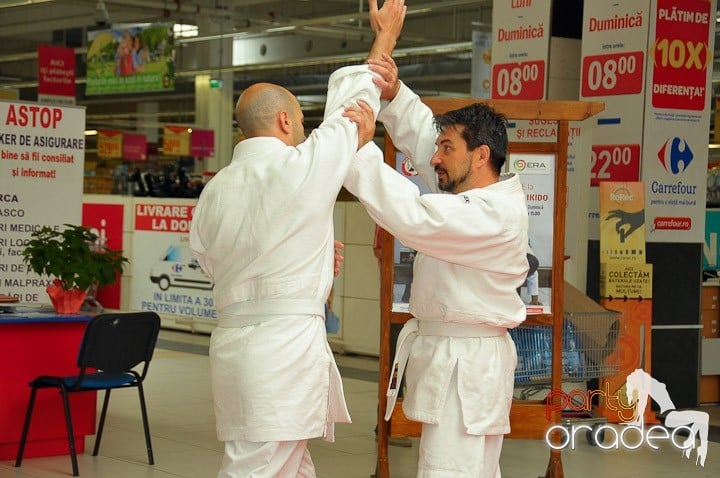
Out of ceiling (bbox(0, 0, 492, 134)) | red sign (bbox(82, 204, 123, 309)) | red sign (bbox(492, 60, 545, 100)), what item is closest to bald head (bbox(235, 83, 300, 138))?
red sign (bbox(492, 60, 545, 100))

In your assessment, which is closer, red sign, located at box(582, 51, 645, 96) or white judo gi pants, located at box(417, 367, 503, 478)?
white judo gi pants, located at box(417, 367, 503, 478)

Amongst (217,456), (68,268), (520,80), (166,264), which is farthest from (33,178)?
(166,264)

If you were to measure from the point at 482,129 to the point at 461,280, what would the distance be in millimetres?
456

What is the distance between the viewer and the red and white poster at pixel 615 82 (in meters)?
8.32

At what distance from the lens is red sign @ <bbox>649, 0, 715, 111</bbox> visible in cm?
830

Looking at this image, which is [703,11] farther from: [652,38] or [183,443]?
[183,443]

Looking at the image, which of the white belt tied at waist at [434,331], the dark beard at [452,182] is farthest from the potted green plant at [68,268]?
the dark beard at [452,182]

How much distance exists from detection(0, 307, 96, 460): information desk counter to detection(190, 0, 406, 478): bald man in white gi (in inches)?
133

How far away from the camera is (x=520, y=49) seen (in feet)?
29.7

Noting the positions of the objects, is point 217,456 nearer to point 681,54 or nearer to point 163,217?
point 681,54

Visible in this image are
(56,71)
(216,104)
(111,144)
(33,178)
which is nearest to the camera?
(33,178)

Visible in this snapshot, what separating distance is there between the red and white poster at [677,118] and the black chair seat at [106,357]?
3.92 m

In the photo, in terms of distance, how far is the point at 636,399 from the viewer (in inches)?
304

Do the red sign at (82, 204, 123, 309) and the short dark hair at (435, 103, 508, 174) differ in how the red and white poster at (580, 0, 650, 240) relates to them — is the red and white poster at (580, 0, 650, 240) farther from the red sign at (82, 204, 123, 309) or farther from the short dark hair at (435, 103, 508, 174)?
the red sign at (82, 204, 123, 309)
